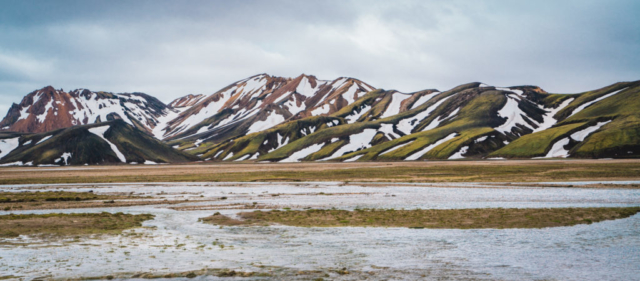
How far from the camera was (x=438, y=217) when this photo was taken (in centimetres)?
3547

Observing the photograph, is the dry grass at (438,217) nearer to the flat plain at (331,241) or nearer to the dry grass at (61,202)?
the flat plain at (331,241)

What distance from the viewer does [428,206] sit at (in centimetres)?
4341

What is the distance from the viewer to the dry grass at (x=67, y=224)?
2934 cm

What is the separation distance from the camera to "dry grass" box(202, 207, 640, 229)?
105ft

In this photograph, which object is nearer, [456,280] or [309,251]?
[456,280]

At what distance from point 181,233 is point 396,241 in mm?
13649

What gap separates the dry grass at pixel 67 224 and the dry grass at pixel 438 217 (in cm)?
642

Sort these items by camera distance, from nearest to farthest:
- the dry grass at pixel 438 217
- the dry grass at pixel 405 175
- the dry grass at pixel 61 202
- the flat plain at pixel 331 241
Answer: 1. the flat plain at pixel 331 241
2. the dry grass at pixel 438 217
3. the dry grass at pixel 61 202
4. the dry grass at pixel 405 175

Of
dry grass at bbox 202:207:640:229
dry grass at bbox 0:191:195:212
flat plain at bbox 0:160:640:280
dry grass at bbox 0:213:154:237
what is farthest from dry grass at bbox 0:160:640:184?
dry grass at bbox 0:213:154:237

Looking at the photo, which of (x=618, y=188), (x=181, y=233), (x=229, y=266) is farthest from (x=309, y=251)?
(x=618, y=188)

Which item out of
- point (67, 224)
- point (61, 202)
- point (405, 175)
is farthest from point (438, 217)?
point (405, 175)

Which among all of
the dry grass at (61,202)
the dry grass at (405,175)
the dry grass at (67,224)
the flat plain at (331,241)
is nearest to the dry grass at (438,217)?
the flat plain at (331,241)

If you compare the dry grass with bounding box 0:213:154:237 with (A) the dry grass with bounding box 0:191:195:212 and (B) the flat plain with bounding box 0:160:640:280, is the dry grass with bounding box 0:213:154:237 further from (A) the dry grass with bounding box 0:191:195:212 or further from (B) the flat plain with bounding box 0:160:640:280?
(A) the dry grass with bounding box 0:191:195:212

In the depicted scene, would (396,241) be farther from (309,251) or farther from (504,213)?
(504,213)
